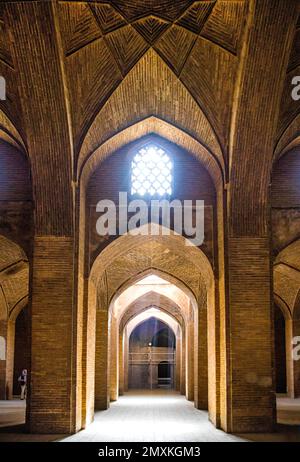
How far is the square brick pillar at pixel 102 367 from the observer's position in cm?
1695

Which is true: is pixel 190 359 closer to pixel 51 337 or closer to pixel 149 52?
pixel 51 337

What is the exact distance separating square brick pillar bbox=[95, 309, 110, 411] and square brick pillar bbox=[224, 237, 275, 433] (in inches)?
250

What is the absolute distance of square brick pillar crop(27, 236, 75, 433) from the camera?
11.1 m

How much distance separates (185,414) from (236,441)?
17.4 ft

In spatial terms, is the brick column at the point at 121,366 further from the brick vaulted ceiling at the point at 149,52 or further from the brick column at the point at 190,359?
the brick vaulted ceiling at the point at 149,52

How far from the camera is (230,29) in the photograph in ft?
34.2

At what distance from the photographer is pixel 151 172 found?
13289mm

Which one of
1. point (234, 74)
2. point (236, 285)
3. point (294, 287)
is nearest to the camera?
point (234, 74)

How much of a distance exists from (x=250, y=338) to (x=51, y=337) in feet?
11.7

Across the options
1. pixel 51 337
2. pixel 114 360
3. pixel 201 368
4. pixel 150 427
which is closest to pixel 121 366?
pixel 114 360

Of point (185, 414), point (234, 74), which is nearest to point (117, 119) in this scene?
point (234, 74)

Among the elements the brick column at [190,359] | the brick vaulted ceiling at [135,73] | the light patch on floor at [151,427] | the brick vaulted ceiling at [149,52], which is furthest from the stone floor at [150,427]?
the brick vaulted ceiling at [149,52]

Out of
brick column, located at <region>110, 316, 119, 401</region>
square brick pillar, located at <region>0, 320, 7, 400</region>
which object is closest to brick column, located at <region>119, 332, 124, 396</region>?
brick column, located at <region>110, 316, 119, 401</region>
